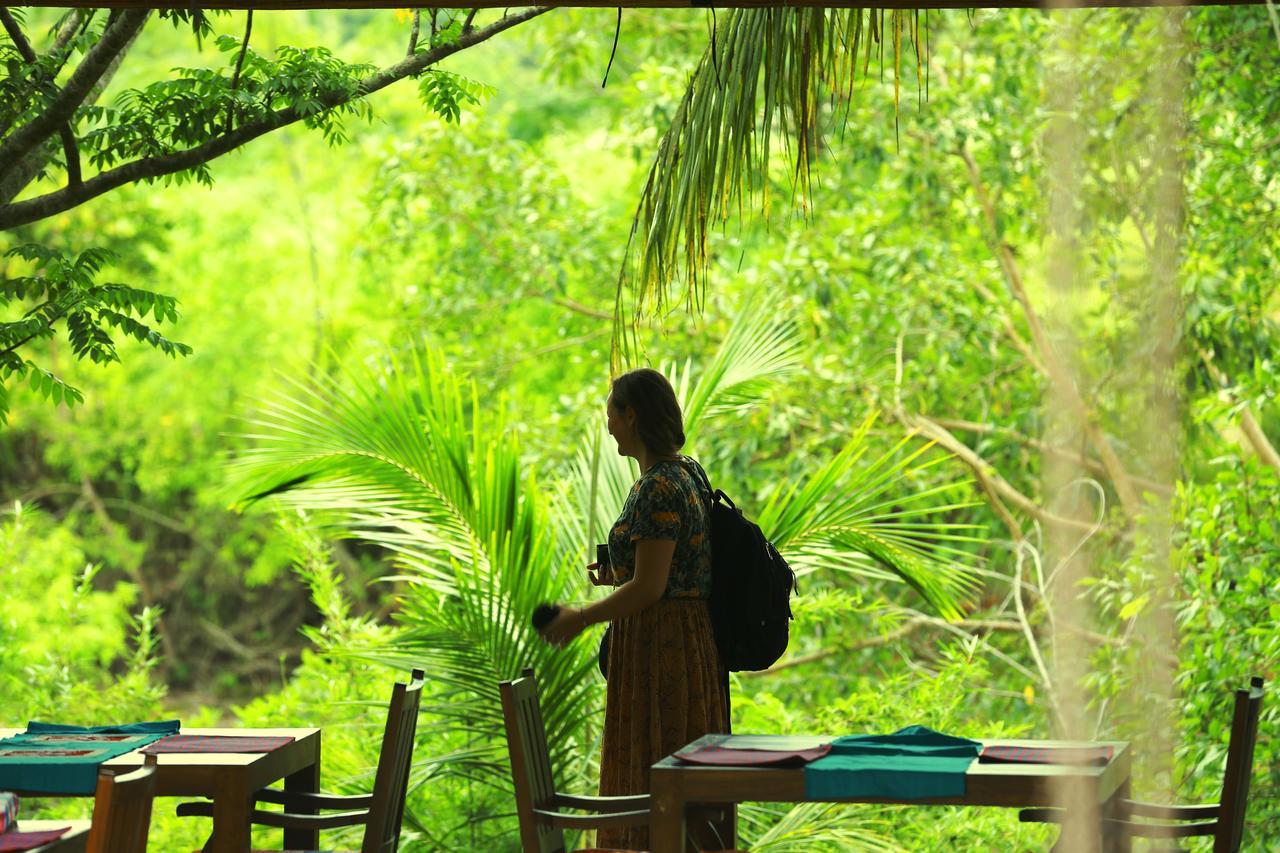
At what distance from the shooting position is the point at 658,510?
283 cm

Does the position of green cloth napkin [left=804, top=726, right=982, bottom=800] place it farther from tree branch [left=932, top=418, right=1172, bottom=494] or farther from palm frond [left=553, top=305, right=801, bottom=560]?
palm frond [left=553, top=305, right=801, bottom=560]

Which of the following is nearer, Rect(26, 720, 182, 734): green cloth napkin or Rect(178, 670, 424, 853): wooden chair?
Rect(178, 670, 424, 853): wooden chair

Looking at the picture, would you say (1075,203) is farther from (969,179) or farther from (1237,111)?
(969,179)

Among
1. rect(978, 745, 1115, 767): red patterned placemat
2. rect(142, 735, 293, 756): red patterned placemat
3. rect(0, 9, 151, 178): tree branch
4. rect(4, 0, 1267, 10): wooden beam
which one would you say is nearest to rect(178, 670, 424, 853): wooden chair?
rect(142, 735, 293, 756): red patterned placemat

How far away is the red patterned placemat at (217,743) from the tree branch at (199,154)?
4.46ft

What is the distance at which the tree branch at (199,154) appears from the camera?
3.45m

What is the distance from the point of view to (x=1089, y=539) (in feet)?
3.79

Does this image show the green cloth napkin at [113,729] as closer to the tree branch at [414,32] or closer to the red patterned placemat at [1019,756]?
the red patterned placemat at [1019,756]

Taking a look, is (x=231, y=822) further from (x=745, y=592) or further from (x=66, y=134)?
(x=66, y=134)

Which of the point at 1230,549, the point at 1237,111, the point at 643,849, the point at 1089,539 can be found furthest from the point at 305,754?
the point at 1237,111

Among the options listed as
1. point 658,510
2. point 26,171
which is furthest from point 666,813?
point 26,171

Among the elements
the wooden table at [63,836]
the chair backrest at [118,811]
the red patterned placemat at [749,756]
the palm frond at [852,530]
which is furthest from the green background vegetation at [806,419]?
the wooden table at [63,836]

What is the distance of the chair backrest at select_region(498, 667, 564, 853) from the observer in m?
2.61

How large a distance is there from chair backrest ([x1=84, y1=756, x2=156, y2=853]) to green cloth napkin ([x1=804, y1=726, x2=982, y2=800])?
1048mm
